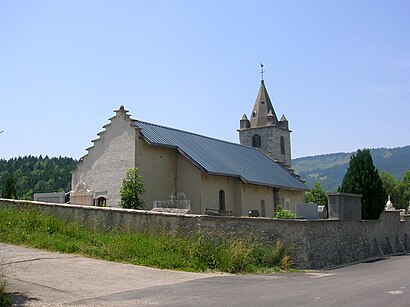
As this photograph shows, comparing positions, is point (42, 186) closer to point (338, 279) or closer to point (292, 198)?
point (292, 198)

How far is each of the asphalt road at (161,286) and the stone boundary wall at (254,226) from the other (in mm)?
2871

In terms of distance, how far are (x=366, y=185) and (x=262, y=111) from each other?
30806mm

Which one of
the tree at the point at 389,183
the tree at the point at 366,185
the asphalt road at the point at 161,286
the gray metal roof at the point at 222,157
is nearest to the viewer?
the asphalt road at the point at 161,286

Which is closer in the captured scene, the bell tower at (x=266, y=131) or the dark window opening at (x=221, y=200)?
the dark window opening at (x=221, y=200)

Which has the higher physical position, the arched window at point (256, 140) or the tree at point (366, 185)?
the arched window at point (256, 140)

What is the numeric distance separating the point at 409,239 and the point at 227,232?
23416mm

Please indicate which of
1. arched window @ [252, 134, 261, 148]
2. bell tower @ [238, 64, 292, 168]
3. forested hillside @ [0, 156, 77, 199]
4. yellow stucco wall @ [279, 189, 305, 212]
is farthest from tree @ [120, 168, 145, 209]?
forested hillside @ [0, 156, 77, 199]

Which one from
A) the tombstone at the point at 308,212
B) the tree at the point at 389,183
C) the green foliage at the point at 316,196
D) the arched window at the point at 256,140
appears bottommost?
the tombstone at the point at 308,212

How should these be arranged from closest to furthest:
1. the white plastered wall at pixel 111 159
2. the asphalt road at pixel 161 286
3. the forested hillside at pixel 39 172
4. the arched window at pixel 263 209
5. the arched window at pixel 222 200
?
the asphalt road at pixel 161 286
the white plastered wall at pixel 111 159
the arched window at pixel 222 200
the arched window at pixel 263 209
the forested hillside at pixel 39 172

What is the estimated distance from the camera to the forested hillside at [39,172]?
4136 inches

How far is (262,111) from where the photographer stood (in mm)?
61250

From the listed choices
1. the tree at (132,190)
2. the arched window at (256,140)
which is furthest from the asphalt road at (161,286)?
the arched window at (256,140)

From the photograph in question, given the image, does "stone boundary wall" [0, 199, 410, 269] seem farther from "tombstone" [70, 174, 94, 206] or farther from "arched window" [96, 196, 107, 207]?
"arched window" [96, 196, 107, 207]

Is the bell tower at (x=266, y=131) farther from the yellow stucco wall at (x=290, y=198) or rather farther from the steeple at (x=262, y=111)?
the yellow stucco wall at (x=290, y=198)
